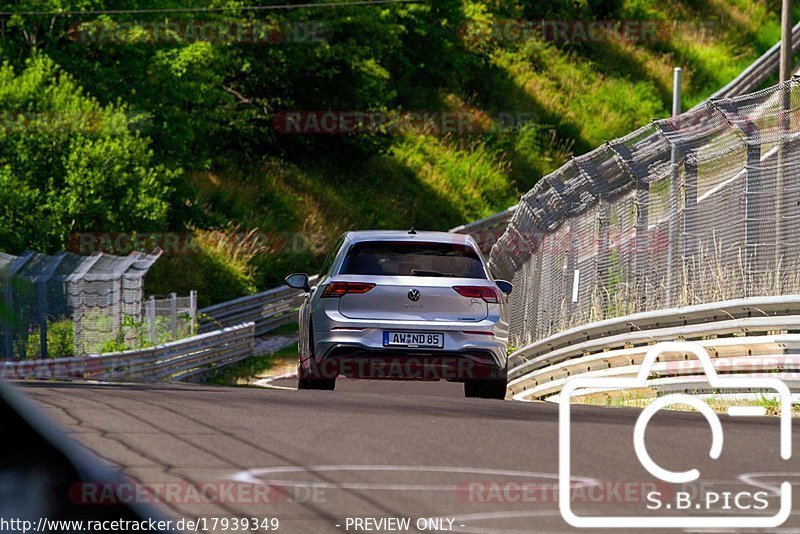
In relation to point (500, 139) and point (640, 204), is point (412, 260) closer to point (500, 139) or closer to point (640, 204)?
point (640, 204)

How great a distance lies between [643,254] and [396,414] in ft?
25.7

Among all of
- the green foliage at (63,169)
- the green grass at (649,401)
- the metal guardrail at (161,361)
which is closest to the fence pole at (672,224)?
the green grass at (649,401)

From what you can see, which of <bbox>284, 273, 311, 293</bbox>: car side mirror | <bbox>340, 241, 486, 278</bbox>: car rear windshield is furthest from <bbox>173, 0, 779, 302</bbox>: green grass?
<bbox>340, 241, 486, 278</bbox>: car rear windshield

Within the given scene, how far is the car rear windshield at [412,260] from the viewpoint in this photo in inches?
512

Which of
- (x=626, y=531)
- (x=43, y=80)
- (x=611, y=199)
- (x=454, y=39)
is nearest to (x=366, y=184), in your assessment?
(x=454, y=39)

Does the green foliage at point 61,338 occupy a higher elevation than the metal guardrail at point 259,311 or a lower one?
lower

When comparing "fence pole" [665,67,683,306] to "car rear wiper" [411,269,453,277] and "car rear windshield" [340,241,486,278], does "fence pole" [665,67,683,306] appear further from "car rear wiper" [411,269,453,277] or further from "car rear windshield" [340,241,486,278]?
"car rear wiper" [411,269,453,277]

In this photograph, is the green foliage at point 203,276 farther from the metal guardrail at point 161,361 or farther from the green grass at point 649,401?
the green grass at point 649,401

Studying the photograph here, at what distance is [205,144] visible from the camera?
162ft

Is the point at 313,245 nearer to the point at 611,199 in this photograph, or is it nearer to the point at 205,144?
the point at 205,144

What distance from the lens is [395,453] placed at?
7727mm

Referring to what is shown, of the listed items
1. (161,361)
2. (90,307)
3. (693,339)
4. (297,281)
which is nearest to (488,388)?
(693,339)

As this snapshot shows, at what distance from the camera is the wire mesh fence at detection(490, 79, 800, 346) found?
12914 millimetres

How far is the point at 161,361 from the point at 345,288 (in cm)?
1450
